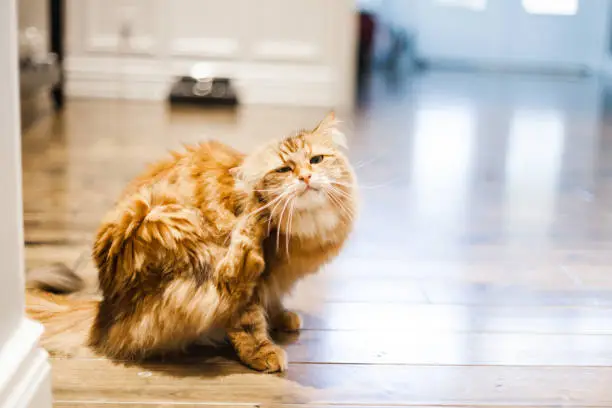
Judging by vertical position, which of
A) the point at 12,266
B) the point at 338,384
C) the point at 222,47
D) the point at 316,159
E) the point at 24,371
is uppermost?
the point at 222,47

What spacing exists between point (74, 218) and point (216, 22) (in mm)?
2556

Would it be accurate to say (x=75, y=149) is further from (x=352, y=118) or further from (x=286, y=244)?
(x=286, y=244)

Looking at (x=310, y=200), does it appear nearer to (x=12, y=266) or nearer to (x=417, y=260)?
(x=12, y=266)

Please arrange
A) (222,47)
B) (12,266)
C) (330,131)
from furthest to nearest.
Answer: (222,47), (330,131), (12,266)

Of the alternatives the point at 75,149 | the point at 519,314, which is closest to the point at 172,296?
the point at 519,314

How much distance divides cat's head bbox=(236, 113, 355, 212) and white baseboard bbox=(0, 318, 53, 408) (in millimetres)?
420

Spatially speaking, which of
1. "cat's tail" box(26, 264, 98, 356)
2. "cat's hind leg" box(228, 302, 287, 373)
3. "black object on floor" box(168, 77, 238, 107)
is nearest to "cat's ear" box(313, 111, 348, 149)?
"cat's hind leg" box(228, 302, 287, 373)

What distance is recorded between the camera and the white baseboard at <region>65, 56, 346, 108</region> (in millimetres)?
4672

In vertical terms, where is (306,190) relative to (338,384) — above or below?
above

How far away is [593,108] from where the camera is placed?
5.01 meters

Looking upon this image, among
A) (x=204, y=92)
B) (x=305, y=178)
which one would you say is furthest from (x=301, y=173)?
(x=204, y=92)

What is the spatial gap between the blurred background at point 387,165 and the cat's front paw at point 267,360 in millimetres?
33

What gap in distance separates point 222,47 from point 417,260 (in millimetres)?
2892

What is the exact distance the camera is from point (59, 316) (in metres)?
1.50
